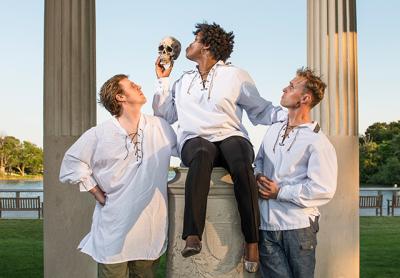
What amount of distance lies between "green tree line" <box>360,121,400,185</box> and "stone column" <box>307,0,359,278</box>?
129 ft

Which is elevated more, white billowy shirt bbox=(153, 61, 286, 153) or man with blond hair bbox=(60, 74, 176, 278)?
white billowy shirt bbox=(153, 61, 286, 153)

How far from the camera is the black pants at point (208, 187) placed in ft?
8.86

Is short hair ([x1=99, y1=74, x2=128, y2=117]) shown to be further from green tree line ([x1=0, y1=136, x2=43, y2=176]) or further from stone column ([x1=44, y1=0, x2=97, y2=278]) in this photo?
green tree line ([x1=0, y1=136, x2=43, y2=176])

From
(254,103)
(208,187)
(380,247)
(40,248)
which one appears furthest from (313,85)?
(40,248)

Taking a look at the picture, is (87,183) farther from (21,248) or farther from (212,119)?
(21,248)

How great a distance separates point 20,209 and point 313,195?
14.8 m

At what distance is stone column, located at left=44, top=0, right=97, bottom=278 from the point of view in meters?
7.25

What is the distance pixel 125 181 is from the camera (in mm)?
2924

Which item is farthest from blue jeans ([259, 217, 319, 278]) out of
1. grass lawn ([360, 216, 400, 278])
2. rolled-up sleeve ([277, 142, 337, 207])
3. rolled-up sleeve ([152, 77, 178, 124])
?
grass lawn ([360, 216, 400, 278])

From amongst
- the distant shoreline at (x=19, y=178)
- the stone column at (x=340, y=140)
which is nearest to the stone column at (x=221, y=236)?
the stone column at (x=340, y=140)

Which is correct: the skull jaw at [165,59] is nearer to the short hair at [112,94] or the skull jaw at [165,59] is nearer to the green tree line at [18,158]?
the short hair at [112,94]

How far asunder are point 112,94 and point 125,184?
48cm

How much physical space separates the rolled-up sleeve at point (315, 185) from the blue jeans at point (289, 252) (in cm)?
15

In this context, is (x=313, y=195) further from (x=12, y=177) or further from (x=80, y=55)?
(x=12, y=177)
